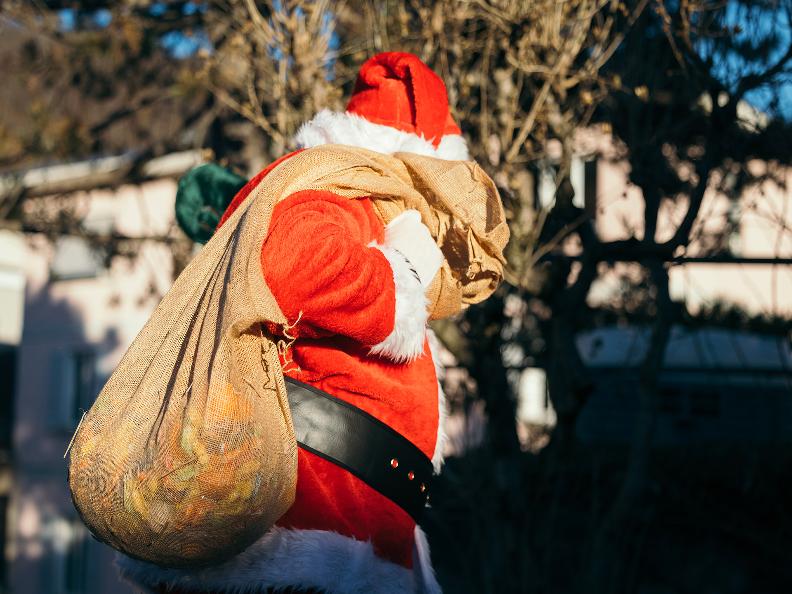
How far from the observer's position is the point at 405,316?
6.61ft

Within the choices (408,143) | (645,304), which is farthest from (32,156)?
(408,143)

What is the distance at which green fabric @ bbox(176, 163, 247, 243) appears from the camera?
2.71 meters

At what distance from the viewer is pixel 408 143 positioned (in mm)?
2367

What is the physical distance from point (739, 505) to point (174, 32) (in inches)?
196

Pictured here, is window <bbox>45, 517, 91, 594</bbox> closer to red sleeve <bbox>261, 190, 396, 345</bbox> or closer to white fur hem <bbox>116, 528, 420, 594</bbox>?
white fur hem <bbox>116, 528, 420, 594</bbox>

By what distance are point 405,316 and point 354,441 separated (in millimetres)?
274

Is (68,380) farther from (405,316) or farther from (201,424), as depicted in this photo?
(201,424)

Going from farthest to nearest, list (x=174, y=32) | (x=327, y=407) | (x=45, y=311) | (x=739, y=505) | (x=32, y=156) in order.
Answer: (x=45, y=311) → (x=32, y=156) → (x=174, y=32) → (x=739, y=505) → (x=327, y=407)

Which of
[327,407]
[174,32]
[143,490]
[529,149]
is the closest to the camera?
[143,490]

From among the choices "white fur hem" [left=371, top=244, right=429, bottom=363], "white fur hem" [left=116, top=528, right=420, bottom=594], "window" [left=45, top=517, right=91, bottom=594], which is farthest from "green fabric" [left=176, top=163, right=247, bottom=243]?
"window" [left=45, top=517, right=91, bottom=594]

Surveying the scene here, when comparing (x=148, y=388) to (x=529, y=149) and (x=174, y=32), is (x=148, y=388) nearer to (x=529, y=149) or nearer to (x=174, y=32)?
(x=529, y=149)

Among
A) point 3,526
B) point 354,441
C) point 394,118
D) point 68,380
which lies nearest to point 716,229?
point 394,118

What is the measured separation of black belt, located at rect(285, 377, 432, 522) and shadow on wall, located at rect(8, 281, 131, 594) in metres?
12.9

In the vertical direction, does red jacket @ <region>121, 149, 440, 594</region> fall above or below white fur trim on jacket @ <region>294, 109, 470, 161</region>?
below
